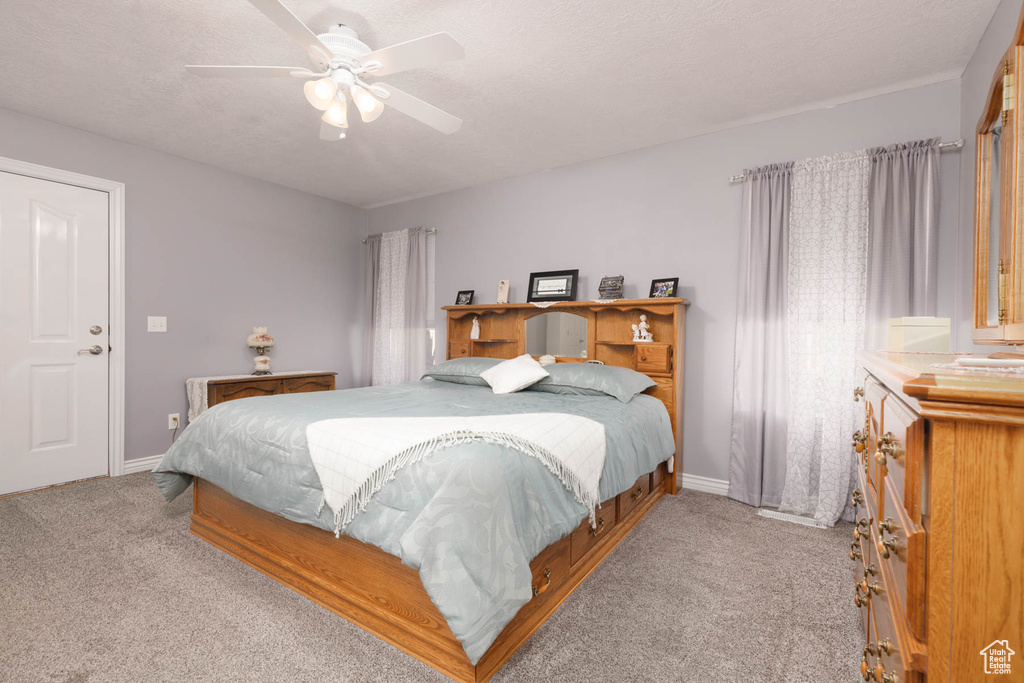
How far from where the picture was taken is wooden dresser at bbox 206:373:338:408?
12.4ft

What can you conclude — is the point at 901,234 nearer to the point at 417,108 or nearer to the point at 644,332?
the point at 644,332

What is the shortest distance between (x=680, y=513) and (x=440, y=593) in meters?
2.03

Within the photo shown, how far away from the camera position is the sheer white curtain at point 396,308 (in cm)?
476

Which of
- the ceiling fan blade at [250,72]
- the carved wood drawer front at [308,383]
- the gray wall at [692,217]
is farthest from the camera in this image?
the carved wood drawer front at [308,383]

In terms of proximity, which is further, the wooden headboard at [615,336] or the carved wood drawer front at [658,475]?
the wooden headboard at [615,336]

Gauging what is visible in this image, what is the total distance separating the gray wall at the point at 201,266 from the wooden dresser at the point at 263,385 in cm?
36

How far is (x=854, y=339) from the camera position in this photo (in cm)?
271

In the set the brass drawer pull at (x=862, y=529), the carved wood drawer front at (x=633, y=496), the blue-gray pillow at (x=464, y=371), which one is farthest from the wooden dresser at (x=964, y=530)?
the blue-gray pillow at (x=464, y=371)

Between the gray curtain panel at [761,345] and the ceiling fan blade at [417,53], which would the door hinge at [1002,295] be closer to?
the gray curtain panel at [761,345]

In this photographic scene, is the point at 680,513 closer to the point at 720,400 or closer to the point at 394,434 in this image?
the point at 720,400

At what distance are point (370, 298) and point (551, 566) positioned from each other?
13.1 ft

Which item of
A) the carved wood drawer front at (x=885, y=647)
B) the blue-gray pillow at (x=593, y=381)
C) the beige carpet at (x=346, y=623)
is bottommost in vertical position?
the beige carpet at (x=346, y=623)

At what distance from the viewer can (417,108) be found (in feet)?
7.66

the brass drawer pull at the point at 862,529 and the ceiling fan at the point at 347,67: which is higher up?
the ceiling fan at the point at 347,67
